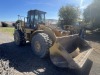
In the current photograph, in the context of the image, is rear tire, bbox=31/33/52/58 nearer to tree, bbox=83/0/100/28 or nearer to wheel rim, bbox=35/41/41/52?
wheel rim, bbox=35/41/41/52

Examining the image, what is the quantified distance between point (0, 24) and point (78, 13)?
21.0 metres

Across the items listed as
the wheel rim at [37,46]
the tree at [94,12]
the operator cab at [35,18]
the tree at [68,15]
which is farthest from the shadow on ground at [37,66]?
the tree at [68,15]

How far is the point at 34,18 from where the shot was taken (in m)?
10.1

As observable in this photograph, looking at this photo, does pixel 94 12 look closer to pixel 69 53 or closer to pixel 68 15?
pixel 68 15

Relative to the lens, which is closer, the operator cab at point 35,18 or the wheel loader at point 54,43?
the wheel loader at point 54,43

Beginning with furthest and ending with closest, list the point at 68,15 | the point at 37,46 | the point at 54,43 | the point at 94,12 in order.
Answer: the point at 68,15
the point at 94,12
the point at 37,46
the point at 54,43

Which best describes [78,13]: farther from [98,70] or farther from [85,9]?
[98,70]

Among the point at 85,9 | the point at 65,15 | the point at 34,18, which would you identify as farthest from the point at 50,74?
the point at 65,15

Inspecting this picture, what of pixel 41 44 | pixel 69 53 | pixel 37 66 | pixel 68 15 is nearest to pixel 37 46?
pixel 41 44

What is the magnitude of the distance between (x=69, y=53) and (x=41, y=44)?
152 centimetres

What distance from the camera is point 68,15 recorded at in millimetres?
33281

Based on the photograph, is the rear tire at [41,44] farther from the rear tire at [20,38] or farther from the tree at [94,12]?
the tree at [94,12]

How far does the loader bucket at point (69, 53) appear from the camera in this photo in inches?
228

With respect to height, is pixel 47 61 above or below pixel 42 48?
below
